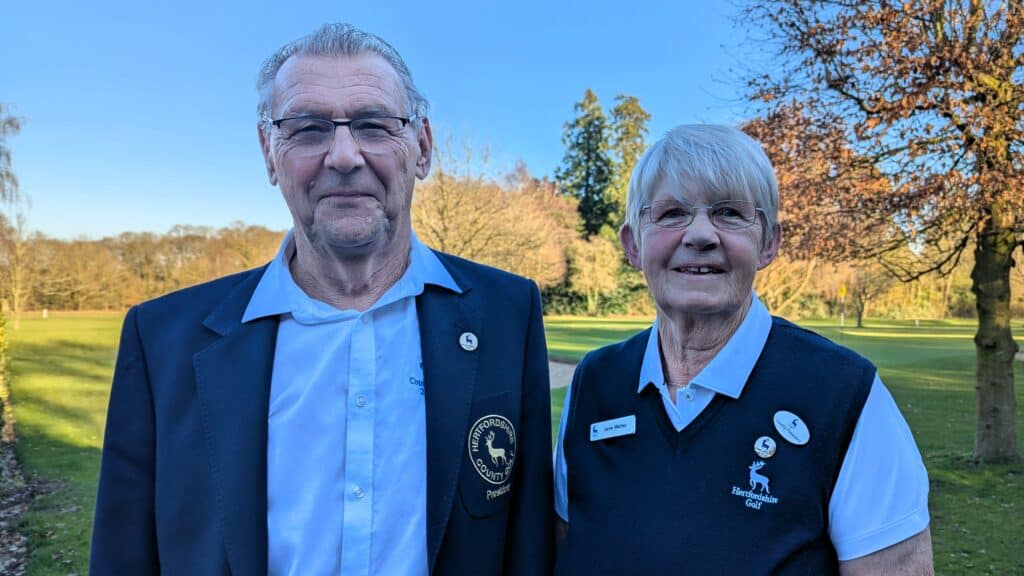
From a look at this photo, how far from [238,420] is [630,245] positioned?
A: 4.63 feet

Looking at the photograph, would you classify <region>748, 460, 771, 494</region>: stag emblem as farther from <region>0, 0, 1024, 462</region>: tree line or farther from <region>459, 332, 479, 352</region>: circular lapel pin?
<region>0, 0, 1024, 462</region>: tree line

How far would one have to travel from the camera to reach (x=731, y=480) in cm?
187

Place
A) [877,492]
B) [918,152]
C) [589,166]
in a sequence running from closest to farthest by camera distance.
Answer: [877,492] < [918,152] < [589,166]

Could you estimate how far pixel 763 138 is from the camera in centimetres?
1001

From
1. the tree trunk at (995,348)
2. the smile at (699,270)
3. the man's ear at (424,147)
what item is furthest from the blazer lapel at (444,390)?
the tree trunk at (995,348)

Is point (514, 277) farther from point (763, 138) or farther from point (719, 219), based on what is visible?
point (763, 138)

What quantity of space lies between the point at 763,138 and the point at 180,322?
9.61 meters

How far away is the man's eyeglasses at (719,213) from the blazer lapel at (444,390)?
2.31ft

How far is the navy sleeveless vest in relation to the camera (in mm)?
1808

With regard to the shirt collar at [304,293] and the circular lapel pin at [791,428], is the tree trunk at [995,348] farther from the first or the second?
the shirt collar at [304,293]

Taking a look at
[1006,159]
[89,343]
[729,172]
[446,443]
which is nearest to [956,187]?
[1006,159]

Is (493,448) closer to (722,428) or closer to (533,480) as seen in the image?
(533,480)

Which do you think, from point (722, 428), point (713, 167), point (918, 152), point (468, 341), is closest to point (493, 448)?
point (468, 341)

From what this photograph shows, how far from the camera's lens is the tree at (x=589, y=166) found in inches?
2534
